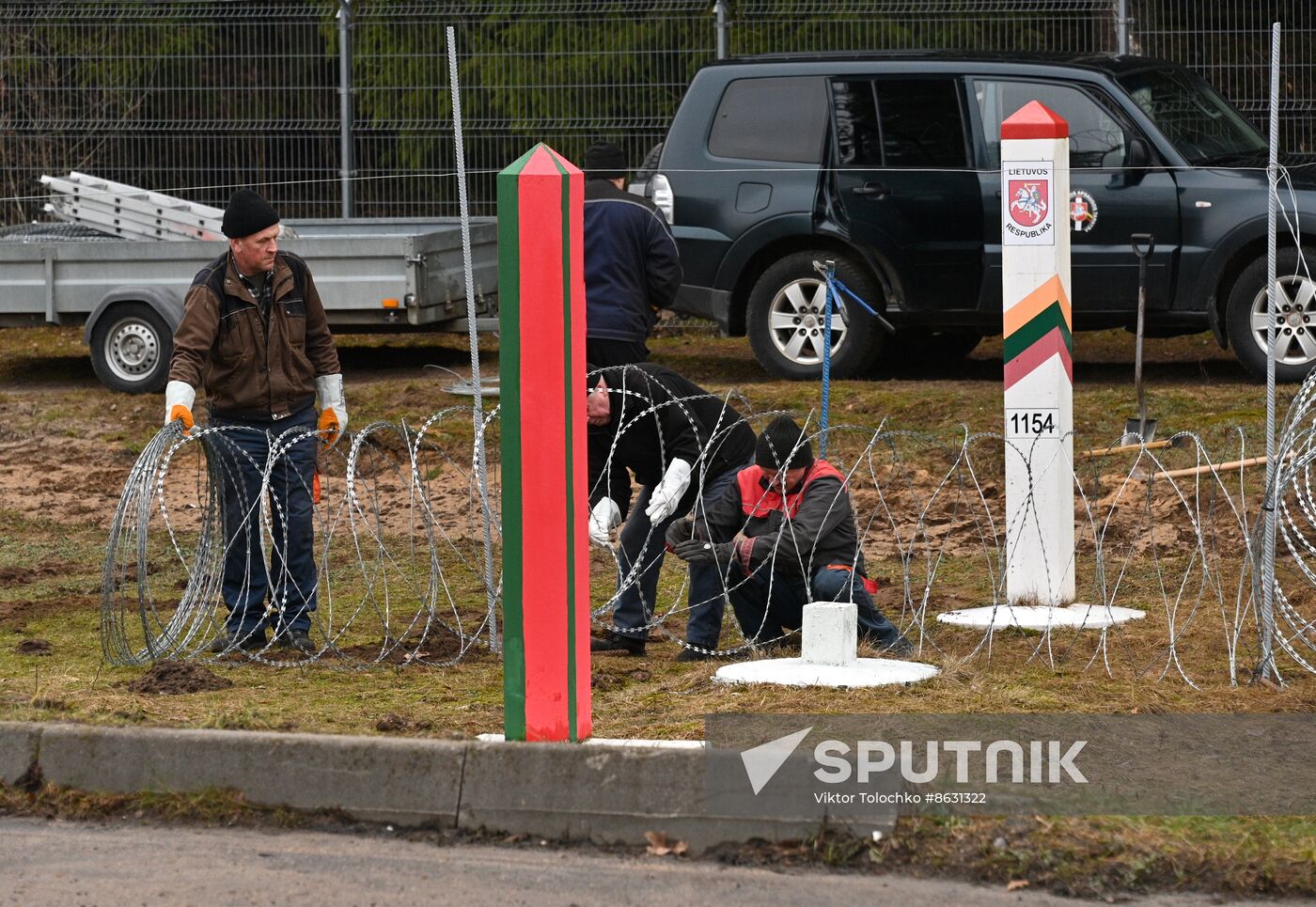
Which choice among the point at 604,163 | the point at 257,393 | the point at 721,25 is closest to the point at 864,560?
the point at 604,163

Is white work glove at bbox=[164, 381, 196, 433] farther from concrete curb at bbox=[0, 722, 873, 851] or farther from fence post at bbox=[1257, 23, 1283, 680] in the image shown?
fence post at bbox=[1257, 23, 1283, 680]

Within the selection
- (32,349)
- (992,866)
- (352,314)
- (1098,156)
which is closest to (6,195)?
(32,349)

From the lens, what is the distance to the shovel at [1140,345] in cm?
1169

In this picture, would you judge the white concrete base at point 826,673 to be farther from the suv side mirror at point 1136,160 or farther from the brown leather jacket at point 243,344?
the suv side mirror at point 1136,160

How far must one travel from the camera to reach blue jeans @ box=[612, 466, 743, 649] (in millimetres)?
8219

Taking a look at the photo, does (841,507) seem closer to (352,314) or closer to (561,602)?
(561,602)

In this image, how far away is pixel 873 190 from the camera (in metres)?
13.5

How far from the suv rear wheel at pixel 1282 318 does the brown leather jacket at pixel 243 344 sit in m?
6.60

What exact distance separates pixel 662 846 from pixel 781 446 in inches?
97.3

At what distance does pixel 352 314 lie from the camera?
14.9 metres

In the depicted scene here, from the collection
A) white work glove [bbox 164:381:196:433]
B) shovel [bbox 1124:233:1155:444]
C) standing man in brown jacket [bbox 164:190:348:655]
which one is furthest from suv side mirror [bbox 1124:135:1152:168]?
white work glove [bbox 164:381:196:433]

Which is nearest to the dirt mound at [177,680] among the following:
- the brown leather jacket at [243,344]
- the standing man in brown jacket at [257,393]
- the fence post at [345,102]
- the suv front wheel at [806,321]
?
the standing man in brown jacket at [257,393]

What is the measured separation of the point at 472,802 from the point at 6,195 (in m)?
14.0

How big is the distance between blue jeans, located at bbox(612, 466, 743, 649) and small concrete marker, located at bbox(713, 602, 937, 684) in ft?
2.09
